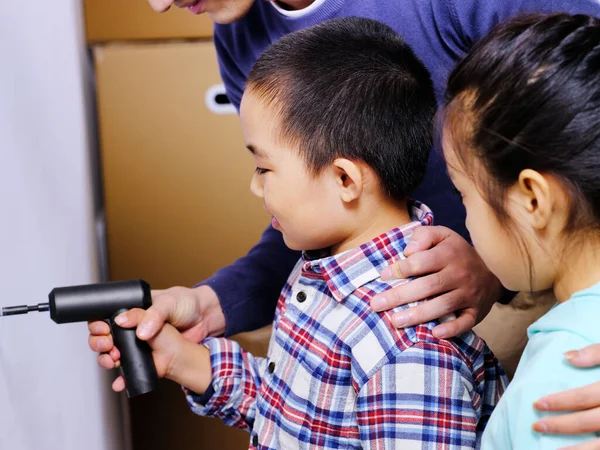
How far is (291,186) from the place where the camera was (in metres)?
0.87

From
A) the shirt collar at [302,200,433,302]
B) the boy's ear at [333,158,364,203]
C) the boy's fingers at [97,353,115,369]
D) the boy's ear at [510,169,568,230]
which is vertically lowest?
the boy's fingers at [97,353,115,369]

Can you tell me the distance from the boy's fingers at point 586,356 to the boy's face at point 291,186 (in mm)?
335

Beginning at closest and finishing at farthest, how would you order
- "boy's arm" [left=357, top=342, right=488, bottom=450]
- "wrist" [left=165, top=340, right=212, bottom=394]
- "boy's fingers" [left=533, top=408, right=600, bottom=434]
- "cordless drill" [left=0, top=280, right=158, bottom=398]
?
"boy's fingers" [left=533, top=408, right=600, bottom=434] < "boy's arm" [left=357, top=342, right=488, bottom=450] < "cordless drill" [left=0, top=280, right=158, bottom=398] < "wrist" [left=165, top=340, right=212, bottom=394]

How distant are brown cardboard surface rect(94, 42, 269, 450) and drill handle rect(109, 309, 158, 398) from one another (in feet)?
2.14

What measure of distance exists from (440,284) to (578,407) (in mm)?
260

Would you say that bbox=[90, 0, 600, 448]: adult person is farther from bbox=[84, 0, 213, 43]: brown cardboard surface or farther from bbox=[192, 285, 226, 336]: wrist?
bbox=[84, 0, 213, 43]: brown cardboard surface

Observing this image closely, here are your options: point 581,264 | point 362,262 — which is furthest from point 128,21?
point 581,264

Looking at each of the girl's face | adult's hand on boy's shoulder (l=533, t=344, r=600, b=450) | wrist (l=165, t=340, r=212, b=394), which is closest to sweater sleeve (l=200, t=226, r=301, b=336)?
wrist (l=165, t=340, r=212, b=394)

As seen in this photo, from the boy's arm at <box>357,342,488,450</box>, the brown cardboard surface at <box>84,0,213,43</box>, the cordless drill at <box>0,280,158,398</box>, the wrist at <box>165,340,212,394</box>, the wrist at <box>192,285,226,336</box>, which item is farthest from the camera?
the brown cardboard surface at <box>84,0,213,43</box>

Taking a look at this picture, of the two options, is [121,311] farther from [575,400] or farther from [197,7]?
[575,400]

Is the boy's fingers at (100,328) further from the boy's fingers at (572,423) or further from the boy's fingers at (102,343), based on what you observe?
the boy's fingers at (572,423)

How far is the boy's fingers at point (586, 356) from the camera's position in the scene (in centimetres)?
61

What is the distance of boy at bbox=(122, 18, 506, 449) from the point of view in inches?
31.3

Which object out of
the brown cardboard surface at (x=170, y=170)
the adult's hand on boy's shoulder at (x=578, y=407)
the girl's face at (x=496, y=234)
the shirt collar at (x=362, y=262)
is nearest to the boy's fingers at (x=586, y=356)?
the adult's hand on boy's shoulder at (x=578, y=407)
